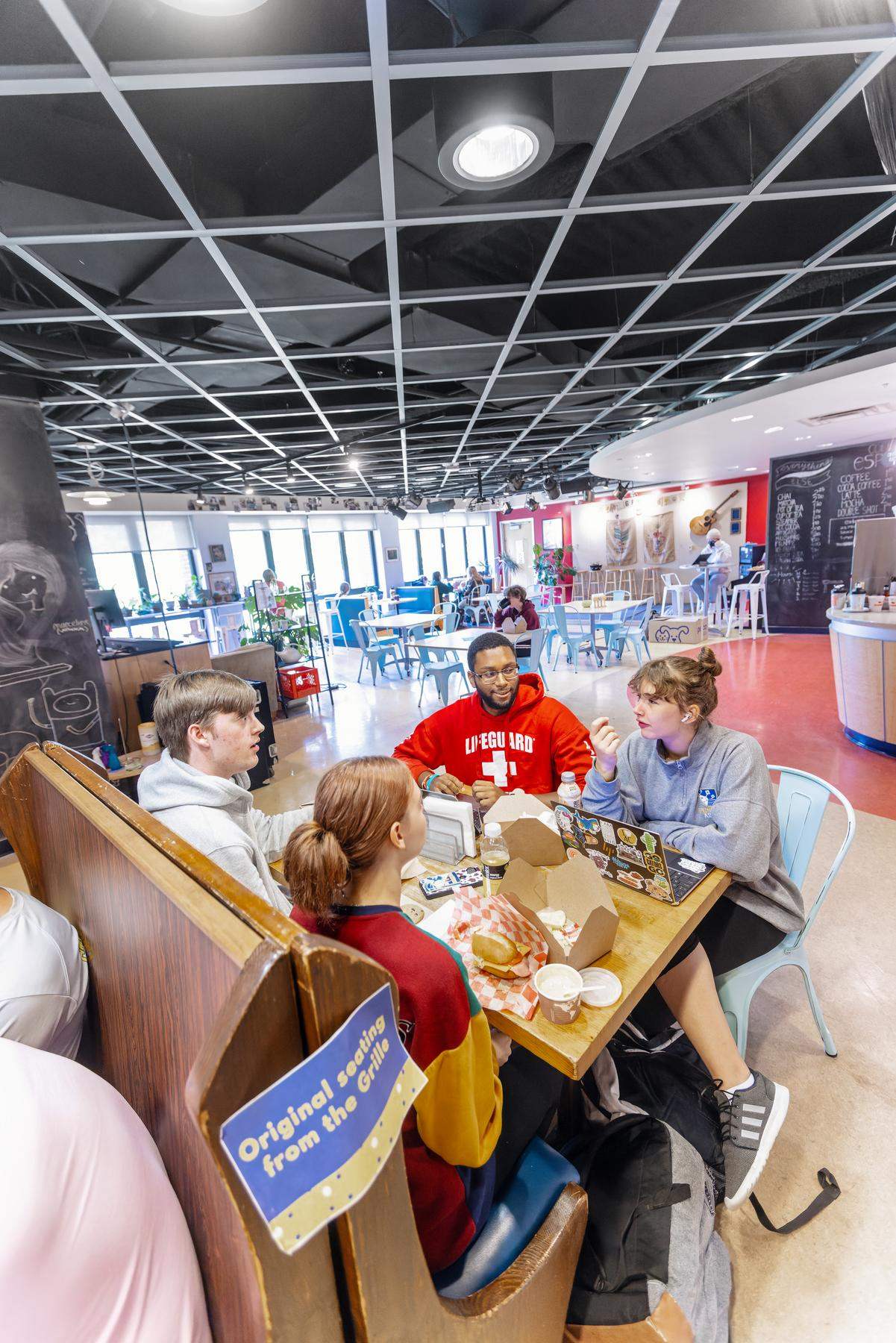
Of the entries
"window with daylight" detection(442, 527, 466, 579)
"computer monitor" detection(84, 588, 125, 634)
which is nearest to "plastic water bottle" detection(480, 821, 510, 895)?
"computer monitor" detection(84, 588, 125, 634)

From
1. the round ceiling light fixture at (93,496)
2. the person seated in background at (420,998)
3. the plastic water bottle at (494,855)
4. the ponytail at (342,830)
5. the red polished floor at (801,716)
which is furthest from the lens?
the round ceiling light fixture at (93,496)

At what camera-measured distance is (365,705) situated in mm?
7602

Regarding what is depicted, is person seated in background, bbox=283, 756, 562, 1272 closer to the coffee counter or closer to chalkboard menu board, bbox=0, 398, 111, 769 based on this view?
chalkboard menu board, bbox=0, 398, 111, 769

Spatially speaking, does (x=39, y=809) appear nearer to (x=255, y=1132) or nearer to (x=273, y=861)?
(x=273, y=861)

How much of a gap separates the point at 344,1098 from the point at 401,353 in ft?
17.9

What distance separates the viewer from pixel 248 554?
15328 millimetres

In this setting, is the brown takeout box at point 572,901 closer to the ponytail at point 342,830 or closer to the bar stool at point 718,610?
the ponytail at point 342,830

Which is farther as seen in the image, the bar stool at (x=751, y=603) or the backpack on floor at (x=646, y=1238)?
the bar stool at (x=751, y=603)

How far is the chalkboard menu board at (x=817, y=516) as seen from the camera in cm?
889

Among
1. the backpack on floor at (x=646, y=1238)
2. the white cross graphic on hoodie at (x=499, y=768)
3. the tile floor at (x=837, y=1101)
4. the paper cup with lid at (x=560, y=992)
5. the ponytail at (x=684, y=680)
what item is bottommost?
the tile floor at (x=837, y=1101)

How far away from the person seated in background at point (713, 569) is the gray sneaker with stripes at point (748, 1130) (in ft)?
35.8

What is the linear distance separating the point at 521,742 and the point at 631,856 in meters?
0.98

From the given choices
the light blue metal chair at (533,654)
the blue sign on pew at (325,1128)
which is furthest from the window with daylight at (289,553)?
the blue sign on pew at (325,1128)

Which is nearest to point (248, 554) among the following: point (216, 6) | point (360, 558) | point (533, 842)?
point (360, 558)
